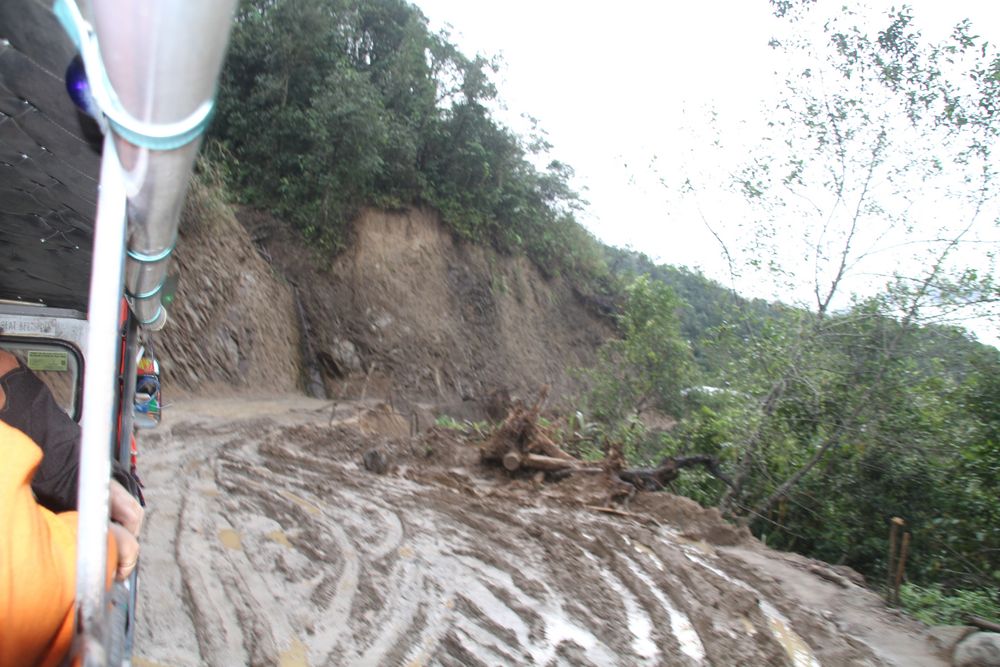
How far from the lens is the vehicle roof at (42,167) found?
1.26 meters

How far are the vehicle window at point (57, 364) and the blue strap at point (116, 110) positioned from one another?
2630 millimetres

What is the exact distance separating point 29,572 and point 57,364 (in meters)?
2.50

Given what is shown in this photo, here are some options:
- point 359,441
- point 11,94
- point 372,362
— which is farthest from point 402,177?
point 11,94

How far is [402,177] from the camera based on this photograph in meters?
23.8

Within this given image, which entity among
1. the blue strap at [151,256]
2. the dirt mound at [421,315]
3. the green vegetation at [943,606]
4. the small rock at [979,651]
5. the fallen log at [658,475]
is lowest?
the green vegetation at [943,606]

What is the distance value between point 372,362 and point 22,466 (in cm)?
2012

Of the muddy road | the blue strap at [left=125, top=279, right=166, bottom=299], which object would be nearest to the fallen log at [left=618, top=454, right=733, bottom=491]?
the muddy road

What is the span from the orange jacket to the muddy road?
2.88 meters

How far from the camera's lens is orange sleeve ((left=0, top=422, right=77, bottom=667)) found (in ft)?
3.73

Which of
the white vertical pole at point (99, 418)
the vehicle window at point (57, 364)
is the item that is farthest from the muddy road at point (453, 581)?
the white vertical pole at point (99, 418)

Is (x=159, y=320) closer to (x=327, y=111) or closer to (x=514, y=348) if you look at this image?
(x=327, y=111)

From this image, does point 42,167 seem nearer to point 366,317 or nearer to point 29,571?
point 29,571

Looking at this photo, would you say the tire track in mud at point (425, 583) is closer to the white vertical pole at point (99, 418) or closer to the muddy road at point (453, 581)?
the muddy road at point (453, 581)

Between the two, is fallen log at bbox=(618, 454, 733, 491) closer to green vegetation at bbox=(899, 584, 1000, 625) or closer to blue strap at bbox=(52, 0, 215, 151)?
green vegetation at bbox=(899, 584, 1000, 625)
